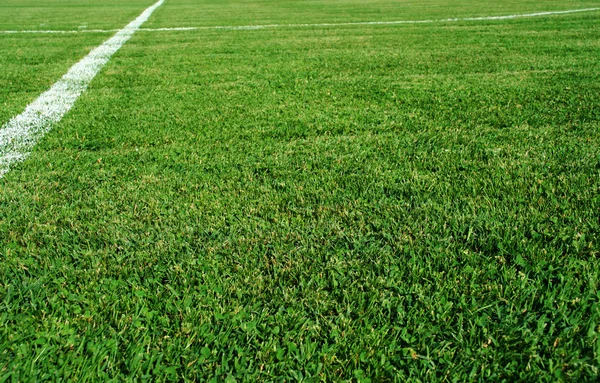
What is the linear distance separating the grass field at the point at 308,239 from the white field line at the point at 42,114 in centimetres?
15

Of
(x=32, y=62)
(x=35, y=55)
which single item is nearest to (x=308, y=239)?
(x=32, y=62)

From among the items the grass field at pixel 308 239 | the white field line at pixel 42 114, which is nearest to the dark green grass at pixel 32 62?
the white field line at pixel 42 114

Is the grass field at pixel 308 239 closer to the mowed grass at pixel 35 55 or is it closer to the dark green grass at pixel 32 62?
the dark green grass at pixel 32 62

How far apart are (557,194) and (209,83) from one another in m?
3.86

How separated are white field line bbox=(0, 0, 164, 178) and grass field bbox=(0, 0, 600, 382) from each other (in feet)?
0.49

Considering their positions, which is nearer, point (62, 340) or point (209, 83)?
point (62, 340)

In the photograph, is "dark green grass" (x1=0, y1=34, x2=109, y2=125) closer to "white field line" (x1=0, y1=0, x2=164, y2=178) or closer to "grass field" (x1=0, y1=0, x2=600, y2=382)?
"white field line" (x1=0, y1=0, x2=164, y2=178)

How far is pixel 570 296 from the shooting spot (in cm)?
157

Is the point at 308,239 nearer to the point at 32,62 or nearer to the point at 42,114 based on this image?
the point at 42,114

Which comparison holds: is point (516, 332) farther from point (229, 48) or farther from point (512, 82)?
point (229, 48)

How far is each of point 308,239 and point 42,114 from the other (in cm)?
318

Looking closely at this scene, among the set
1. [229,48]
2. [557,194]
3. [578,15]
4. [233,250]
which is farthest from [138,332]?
[578,15]

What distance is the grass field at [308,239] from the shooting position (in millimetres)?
1383

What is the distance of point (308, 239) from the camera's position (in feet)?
6.40
